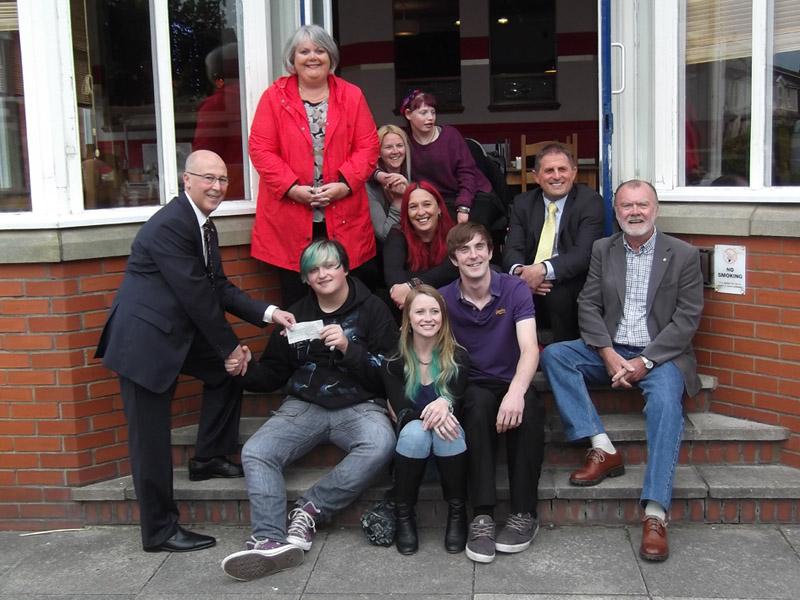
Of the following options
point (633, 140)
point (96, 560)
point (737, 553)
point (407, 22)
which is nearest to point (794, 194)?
point (633, 140)

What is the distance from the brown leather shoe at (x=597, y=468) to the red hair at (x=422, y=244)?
1.33 meters

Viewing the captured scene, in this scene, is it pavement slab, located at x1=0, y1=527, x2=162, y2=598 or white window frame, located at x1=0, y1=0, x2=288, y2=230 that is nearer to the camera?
pavement slab, located at x1=0, y1=527, x2=162, y2=598

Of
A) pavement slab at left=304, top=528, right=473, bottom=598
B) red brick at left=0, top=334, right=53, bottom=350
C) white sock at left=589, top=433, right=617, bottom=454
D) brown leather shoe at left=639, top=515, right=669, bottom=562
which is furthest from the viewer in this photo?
red brick at left=0, top=334, right=53, bottom=350

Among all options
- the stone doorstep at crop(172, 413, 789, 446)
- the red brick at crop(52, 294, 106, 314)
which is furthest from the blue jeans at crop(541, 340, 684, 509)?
the red brick at crop(52, 294, 106, 314)

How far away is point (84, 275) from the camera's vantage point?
A: 13.8 feet

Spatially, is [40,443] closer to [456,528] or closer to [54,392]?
[54,392]

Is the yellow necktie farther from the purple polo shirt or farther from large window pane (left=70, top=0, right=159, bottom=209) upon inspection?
large window pane (left=70, top=0, right=159, bottom=209)

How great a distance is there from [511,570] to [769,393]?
1.62 metres

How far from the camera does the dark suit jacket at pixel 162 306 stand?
3.78 meters

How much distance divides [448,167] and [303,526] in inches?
92.6

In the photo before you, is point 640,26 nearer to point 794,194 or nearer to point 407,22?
point 794,194

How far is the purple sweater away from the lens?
525 cm

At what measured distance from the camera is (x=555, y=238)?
472 centimetres

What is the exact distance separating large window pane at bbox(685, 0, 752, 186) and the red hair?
1.31 meters
